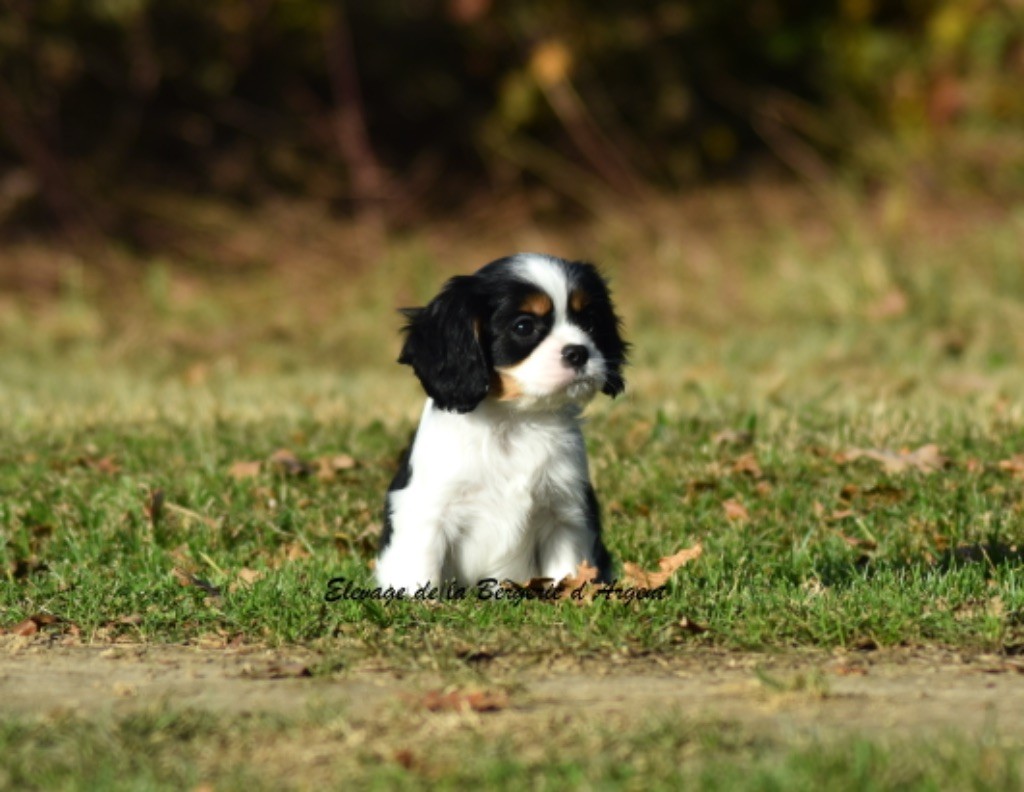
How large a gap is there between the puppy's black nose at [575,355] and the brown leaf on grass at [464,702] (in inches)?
52.2

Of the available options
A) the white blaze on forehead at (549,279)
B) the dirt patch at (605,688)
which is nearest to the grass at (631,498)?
the dirt patch at (605,688)

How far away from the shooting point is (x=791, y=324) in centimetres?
1435

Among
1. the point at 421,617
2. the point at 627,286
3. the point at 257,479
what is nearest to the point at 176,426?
the point at 257,479

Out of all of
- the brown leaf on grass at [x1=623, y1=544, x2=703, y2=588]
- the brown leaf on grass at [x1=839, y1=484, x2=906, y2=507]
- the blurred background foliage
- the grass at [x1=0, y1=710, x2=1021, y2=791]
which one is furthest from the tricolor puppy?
the blurred background foliage

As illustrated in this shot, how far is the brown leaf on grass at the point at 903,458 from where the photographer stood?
7.85 metres

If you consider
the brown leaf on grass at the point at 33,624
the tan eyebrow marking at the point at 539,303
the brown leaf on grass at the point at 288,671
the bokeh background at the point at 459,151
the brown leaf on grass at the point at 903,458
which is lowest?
the brown leaf on grass at the point at 288,671

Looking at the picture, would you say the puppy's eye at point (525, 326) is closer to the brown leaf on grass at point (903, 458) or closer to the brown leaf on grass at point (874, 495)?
the brown leaf on grass at point (874, 495)

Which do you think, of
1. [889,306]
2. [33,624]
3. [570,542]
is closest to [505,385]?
[570,542]

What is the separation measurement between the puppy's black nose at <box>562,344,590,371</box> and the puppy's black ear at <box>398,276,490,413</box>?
30 centimetres

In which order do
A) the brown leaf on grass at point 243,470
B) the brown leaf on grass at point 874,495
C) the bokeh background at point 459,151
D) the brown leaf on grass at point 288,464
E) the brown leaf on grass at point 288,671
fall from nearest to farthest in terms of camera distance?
the brown leaf on grass at point 288,671 < the brown leaf on grass at point 874,495 < the brown leaf on grass at point 243,470 < the brown leaf on grass at point 288,464 < the bokeh background at point 459,151

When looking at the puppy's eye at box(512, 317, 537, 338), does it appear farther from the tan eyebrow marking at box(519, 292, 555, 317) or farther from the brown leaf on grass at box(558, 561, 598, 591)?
the brown leaf on grass at box(558, 561, 598, 591)

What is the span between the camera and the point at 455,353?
5.50 m

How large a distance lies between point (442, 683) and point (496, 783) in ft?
2.83

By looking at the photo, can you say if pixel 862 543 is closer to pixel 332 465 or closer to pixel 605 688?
pixel 605 688
